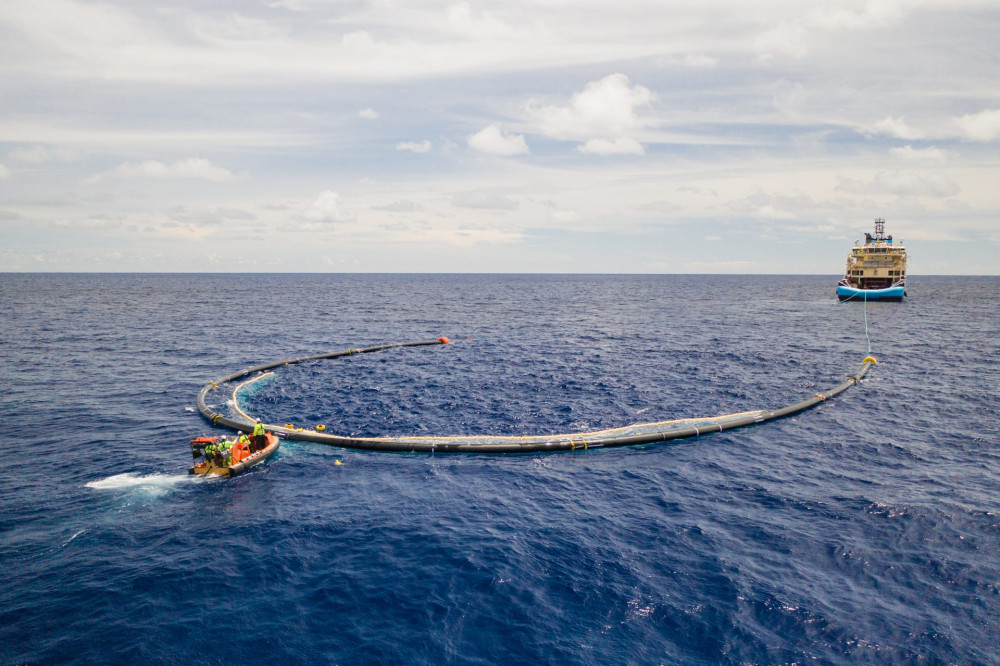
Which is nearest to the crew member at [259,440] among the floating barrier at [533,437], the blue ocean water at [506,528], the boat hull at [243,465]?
the boat hull at [243,465]

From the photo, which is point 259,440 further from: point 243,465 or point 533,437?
point 533,437

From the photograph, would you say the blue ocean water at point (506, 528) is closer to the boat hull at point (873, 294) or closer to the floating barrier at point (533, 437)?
the floating barrier at point (533, 437)

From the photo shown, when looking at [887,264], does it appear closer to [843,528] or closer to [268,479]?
[843,528]

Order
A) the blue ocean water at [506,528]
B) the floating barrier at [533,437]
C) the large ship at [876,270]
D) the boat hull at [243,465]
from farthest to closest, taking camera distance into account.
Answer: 1. the large ship at [876,270]
2. the floating barrier at [533,437]
3. the boat hull at [243,465]
4. the blue ocean water at [506,528]

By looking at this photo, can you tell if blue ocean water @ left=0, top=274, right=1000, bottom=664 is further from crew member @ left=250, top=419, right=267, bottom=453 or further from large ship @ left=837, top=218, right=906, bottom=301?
large ship @ left=837, top=218, right=906, bottom=301

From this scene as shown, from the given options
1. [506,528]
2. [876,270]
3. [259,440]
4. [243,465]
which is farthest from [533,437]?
[876,270]
